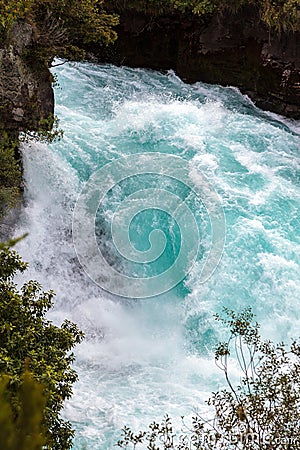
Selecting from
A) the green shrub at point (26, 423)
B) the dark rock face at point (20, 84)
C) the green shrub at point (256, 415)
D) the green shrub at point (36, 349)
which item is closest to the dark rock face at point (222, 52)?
the dark rock face at point (20, 84)

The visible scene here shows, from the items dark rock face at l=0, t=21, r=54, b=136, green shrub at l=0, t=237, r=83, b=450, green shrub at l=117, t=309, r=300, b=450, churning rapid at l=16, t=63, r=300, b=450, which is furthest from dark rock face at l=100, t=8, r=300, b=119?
green shrub at l=0, t=237, r=83, b=450

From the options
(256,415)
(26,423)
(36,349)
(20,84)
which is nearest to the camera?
(26,423)

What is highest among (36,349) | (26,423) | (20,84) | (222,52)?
(222,52)

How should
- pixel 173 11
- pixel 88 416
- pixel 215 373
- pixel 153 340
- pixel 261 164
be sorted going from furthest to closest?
pixel 173 11 < pixel 261 164 < pixel 153 340 < pixel 215 373 < pixel 88 416

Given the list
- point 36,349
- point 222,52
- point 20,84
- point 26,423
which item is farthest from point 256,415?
point 222,52

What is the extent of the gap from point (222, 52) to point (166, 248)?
632cm

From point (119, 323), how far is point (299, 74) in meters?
7.75

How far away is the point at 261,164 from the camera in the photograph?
479 inches

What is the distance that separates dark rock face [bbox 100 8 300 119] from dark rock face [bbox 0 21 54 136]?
5.41 metres

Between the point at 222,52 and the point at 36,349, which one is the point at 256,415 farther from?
the point at 222,52

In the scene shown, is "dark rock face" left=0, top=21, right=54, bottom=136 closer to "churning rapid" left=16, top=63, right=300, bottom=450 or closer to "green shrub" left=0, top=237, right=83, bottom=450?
"churning rapid" left=16, top=63, right=300, bottom=450

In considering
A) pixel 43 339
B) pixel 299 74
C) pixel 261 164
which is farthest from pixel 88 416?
pixel 299 74

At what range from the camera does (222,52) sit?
48.1 ft

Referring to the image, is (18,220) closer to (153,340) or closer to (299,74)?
(153,340)
